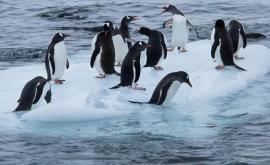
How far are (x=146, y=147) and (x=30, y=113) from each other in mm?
1673

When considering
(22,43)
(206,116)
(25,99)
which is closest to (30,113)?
(25,99)

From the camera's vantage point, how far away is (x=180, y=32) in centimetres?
1222

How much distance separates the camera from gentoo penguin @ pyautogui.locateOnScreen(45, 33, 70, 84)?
10375 mm

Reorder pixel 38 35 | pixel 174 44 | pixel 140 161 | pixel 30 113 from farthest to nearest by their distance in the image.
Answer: pixel 38 35 < pixel 174 44 < pixel 30 113 < pixel 140 161

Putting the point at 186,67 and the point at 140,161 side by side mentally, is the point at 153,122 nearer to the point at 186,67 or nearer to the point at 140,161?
the point at 140,161

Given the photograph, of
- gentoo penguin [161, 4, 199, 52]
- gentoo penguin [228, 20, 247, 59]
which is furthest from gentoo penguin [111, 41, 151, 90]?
gentoo penguin [161, 4, 199, 52]

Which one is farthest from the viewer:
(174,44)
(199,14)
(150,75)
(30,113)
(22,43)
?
(199,14)

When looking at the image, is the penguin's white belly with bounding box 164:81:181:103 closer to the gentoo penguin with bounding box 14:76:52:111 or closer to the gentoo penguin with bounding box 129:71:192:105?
the gentoo penguin with bounding box 129:71:192:105

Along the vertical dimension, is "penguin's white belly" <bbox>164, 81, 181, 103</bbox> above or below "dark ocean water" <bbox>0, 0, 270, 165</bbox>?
above

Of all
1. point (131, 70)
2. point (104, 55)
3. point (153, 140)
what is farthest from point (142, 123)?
point (104, 55)

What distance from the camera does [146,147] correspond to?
7.61 meters

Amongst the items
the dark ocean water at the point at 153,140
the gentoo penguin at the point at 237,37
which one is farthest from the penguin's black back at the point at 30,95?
the gentoo penguin at the point at 237,37

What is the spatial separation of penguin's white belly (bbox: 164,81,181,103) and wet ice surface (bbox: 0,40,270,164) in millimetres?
98

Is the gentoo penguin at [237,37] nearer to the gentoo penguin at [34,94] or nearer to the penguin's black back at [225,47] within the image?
the penguin's black back at [225,47]
